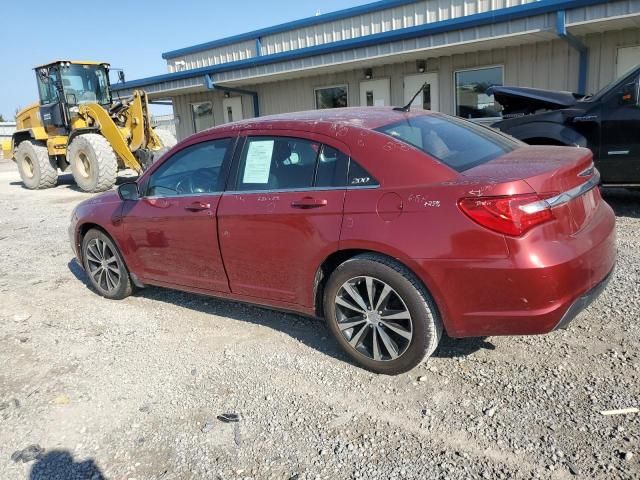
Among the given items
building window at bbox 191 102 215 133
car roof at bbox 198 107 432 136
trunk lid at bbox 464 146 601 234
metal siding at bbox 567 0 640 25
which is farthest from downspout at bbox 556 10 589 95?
building window at bbox 191 102 215 133

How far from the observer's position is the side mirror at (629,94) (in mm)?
6219

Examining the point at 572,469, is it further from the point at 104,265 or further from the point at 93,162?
the point at 93,162

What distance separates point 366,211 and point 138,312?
2647 millimetres

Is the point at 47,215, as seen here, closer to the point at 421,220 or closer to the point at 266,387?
the point at 266,387

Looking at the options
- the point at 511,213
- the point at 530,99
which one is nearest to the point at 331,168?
the point at 511,213

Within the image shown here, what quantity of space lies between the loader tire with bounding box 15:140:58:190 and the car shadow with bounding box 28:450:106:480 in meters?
Result: 14.2

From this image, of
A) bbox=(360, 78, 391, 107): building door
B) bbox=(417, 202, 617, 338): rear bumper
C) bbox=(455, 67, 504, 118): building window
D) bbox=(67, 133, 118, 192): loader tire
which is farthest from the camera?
bbox=(360, 78, 391, 107): building door

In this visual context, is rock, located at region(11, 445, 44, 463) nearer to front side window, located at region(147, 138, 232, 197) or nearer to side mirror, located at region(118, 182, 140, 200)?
front side window, located at region(147, 138, 232, 197)

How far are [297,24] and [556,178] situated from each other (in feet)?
48.2

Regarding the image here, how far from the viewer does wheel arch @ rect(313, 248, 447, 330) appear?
2971 millimetres

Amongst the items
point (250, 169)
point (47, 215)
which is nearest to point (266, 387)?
point (250, 169)

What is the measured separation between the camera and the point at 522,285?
2.71 meters

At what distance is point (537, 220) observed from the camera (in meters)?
2.72

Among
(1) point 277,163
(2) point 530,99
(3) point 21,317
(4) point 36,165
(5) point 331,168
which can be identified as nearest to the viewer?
(5) point 331,168
